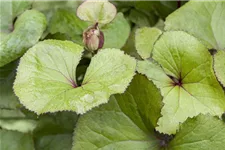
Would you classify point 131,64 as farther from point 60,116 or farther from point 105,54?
point 60,116

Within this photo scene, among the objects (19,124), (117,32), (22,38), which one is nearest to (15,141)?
(19,124)

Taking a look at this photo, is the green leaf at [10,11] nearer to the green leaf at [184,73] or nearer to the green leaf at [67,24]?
the green leaf at [67,24]

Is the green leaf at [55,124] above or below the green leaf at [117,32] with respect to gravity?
below

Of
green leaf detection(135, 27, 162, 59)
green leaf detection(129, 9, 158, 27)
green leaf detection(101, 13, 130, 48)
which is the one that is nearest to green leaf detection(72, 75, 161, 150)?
green leaf detection(135, 27, 162, 59)

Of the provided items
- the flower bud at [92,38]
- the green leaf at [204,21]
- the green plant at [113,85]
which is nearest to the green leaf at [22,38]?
the green plant at [113,85]

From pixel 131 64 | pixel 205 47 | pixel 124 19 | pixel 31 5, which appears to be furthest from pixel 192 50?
pixel 31 5

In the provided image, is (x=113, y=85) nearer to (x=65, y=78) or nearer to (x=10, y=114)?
(x=65, y=78)

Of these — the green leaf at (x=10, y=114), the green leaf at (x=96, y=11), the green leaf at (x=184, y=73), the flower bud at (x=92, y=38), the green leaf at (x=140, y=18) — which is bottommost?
the green leaf at (x=10, y=114)
